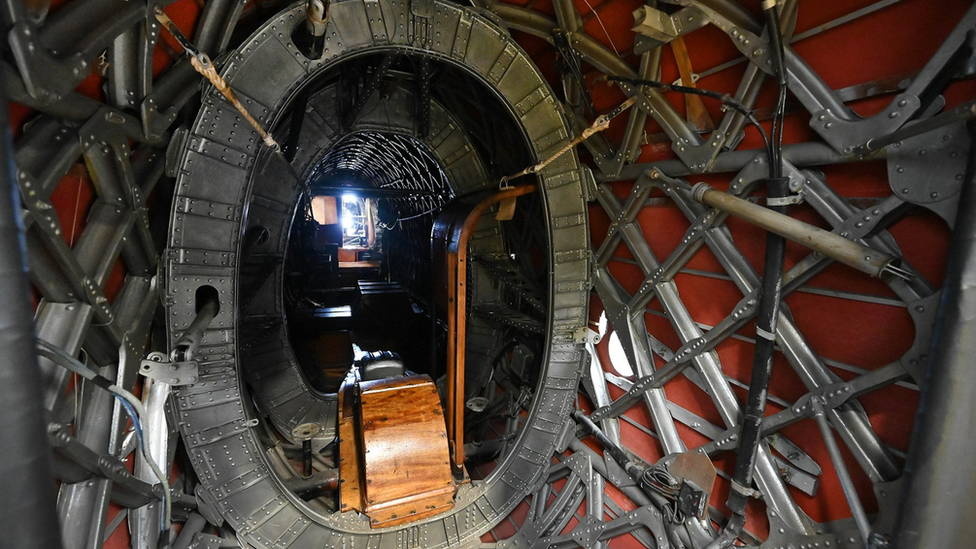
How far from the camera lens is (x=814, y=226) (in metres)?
2.30

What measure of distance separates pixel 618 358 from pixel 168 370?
360 centimetres

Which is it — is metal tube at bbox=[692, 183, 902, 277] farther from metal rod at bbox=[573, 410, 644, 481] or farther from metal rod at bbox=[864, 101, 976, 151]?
metal rod at bbox=[573, 410, 644, 481]

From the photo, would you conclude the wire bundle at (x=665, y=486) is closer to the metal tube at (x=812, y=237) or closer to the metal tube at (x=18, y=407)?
the metal tube at (x=812, y=237)

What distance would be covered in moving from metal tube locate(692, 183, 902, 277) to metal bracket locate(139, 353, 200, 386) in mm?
3714

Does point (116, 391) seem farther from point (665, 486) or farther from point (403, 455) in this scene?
point (665, 486)

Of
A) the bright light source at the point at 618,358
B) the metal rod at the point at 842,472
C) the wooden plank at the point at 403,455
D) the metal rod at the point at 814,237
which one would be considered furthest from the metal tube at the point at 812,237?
the wooden plank at the point at 403,455

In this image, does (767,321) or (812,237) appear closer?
(812,237)

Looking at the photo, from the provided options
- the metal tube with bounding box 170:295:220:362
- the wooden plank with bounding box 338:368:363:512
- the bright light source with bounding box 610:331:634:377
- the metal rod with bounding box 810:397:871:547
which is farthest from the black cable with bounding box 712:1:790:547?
the metal tube with bounding box 170:295:220:362

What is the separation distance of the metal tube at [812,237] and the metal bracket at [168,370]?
3714mm

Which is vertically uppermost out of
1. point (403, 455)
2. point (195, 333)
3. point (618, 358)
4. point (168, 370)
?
Answer: point (195, 333)

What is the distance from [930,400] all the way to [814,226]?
3.25 ft

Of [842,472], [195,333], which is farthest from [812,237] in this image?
[195,333]

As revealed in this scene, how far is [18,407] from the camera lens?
3.84 ft

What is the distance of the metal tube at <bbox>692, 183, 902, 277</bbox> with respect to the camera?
2.04 metres
